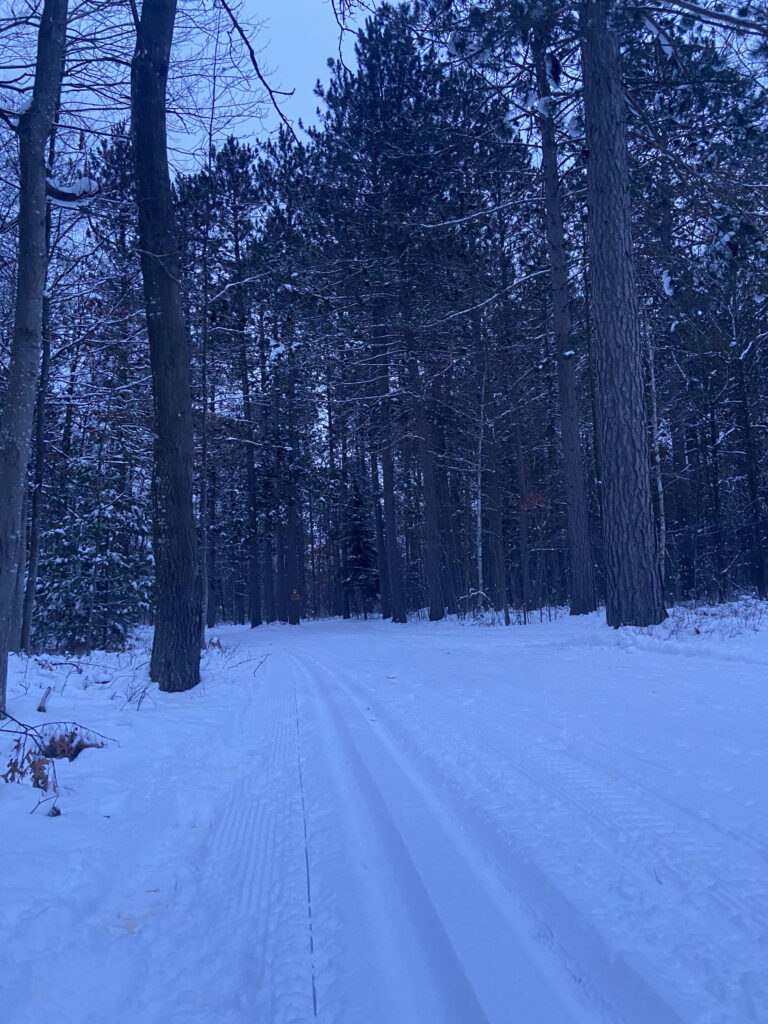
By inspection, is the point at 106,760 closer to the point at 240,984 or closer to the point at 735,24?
the point at 240,984

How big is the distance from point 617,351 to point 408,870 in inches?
357

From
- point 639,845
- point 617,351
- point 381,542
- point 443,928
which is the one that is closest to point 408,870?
point 443,928

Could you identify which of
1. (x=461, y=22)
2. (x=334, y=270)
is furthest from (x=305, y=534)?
(x=461, y=22)

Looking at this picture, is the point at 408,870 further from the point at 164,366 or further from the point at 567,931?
the point at 164,366

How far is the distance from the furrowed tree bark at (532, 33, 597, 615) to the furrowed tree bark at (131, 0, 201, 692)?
30.4ft

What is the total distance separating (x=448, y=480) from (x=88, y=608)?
14265 mm

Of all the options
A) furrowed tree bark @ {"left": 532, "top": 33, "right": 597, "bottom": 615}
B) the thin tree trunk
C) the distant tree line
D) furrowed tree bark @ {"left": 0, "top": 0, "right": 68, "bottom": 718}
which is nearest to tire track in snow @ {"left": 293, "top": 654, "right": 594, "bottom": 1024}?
furrowed tree bark @ {"left": 0, "top": 0, "right": 68, "bottom": 718}

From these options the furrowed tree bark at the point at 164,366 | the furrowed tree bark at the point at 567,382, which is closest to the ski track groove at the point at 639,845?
the furrowed tree bark at the point at 164,366

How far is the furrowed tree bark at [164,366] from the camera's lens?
26.9 ft

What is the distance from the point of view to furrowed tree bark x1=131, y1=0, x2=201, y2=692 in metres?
8.20

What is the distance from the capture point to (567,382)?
623 inches

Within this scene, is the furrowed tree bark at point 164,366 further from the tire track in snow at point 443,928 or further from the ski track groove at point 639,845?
the tire track in snow at point 443,928

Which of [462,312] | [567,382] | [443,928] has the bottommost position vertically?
[443,928]

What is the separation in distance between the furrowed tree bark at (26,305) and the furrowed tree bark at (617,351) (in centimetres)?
744
